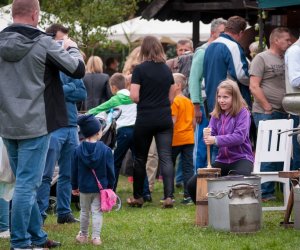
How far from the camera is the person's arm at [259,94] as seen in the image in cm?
1084

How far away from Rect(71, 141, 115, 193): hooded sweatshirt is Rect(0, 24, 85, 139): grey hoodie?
2.65 feet

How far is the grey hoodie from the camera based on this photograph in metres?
7.08

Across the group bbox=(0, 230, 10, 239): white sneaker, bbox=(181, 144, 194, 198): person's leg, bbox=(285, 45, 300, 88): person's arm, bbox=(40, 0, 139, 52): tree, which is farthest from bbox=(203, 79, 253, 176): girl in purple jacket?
bbox=(40, 0, 139, 52): tree

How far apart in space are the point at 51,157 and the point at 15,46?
207 centimetres

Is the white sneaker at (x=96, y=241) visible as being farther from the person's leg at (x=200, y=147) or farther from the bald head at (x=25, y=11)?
the person's leg at (x=200, y=147)

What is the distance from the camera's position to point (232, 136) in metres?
8.98

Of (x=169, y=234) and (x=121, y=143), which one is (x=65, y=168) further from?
(x=121, y=143)

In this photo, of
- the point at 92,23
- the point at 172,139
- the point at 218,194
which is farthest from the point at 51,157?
the point at 92,23

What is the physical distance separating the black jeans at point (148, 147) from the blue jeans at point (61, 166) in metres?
1.49

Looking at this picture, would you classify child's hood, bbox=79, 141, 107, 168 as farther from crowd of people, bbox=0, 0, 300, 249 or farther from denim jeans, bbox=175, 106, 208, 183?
denim jeans, bbox=175, 106, 208, 183

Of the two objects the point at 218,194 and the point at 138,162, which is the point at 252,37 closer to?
the point at 138,162

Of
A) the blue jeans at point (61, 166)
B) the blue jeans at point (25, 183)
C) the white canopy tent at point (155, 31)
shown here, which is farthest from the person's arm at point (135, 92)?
the white canopy tent at point (155, 31)

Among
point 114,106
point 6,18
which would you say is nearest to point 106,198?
point 114,106

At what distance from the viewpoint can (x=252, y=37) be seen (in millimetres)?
14648
